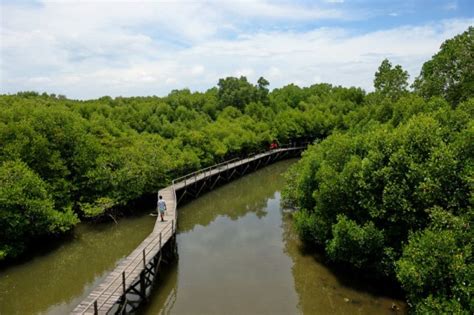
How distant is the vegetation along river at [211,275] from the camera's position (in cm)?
1371

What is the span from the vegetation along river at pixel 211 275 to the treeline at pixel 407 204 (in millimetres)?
1343

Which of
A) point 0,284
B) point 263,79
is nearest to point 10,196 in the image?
point 0,284

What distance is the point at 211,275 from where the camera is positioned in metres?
15.8

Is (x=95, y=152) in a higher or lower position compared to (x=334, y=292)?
higher

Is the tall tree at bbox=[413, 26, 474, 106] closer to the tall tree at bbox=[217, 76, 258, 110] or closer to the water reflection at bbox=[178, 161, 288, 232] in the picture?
the water reflection at bbox=[178, 161, 288, 232]

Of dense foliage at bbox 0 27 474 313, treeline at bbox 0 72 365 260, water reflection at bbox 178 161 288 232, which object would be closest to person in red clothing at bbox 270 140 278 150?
treeline at bbox 0 72 365 260

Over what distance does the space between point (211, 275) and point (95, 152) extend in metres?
11.1

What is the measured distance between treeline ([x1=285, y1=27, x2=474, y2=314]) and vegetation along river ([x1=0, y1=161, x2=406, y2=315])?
4.41 feet

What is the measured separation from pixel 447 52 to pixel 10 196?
23.7m

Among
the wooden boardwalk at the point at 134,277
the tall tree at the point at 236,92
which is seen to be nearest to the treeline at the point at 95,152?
the wooden boardwalk at the point at 134,277

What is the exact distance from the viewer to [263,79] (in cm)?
5522

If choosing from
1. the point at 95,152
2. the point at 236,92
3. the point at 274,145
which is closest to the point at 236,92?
the point at 236,92

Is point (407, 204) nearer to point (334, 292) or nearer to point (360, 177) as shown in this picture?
point (360, 177)

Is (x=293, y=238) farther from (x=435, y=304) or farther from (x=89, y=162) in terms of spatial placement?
(x=89, y=162)
